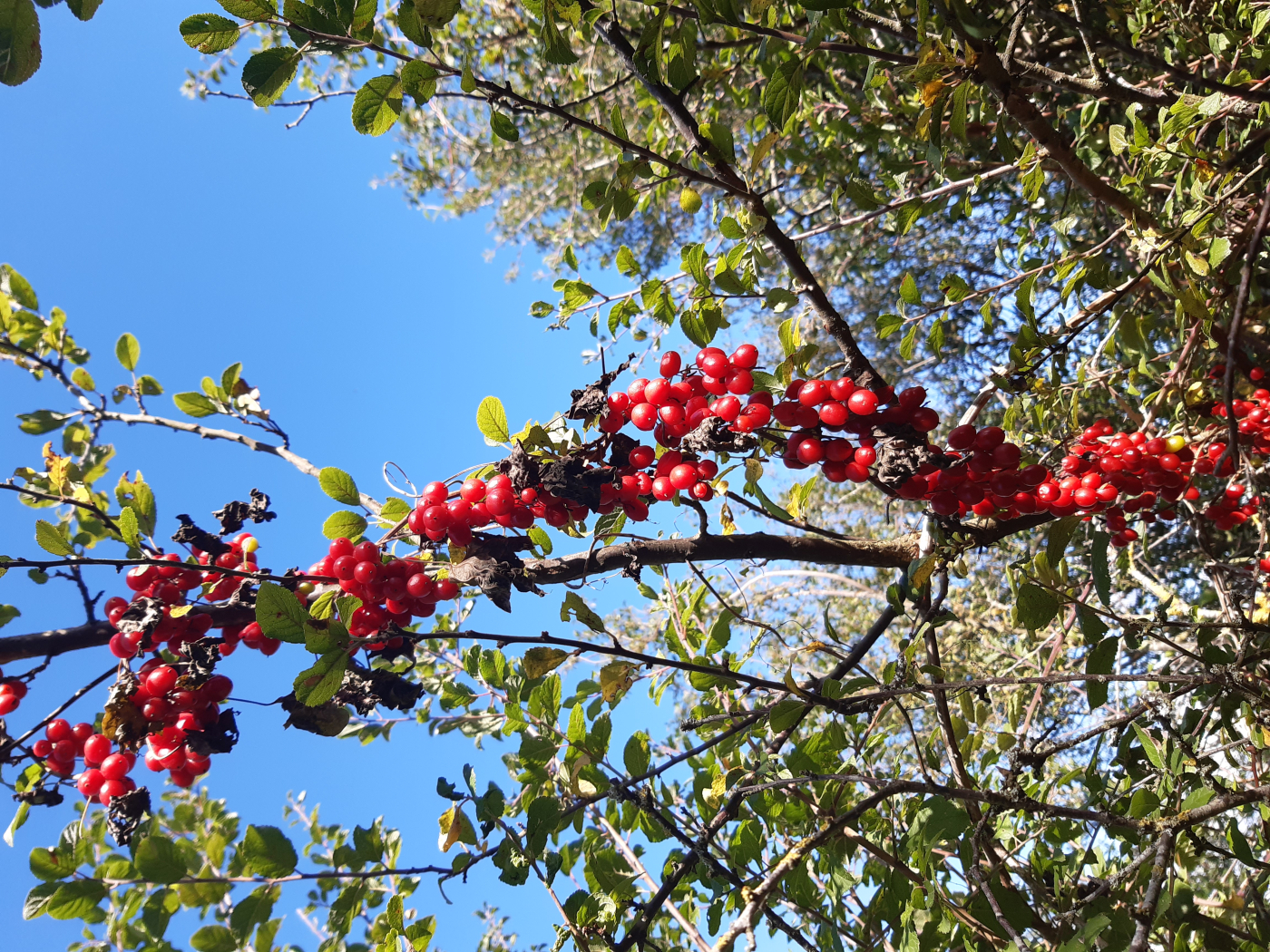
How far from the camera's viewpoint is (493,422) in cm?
138

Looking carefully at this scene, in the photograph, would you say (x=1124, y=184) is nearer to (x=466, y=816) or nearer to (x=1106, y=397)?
(x=466, y=816)

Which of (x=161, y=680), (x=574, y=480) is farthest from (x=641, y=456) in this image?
(x=161, y=680)

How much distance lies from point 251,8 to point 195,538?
97 centimetres

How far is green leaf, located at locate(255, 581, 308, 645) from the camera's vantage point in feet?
3.35

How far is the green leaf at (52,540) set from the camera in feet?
4.37

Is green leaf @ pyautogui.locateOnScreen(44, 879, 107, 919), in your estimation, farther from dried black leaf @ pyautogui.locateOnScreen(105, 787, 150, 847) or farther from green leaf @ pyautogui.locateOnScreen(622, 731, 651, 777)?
green leaf @ pyautogui.locateOnScreen(622, 731, 651, 777)

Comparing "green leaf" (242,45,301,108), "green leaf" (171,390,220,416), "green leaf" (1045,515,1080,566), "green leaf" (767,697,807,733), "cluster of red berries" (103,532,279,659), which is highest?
"green leaf" (171,390,220,416)

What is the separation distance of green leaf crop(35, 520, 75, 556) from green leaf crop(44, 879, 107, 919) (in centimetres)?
57

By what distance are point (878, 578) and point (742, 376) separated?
432 centimetres

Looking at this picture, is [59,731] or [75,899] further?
[59,731]

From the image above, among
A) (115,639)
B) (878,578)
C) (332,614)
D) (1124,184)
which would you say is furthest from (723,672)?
(878,578)

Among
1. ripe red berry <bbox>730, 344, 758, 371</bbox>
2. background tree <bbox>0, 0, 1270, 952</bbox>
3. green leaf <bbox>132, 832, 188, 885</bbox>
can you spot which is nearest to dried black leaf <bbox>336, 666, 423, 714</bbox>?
background tree <bbox>0, 0, 1270, 952</bbox>

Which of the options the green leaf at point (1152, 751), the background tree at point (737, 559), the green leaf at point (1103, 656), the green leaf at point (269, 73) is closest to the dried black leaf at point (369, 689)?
the background tree at point (737, 559)

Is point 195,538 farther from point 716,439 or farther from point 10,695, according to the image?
point 716,439
